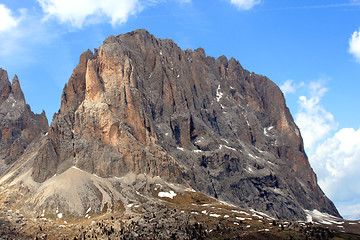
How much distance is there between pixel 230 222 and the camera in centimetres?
18862

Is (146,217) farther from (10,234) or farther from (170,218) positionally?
(10,234)

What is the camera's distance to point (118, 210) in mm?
Answer: 199500

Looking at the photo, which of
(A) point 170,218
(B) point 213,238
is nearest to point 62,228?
(A) point 170,218

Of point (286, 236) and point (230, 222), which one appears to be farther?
point (230, 222)

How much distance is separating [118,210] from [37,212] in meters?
36.5

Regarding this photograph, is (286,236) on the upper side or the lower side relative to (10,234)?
upper

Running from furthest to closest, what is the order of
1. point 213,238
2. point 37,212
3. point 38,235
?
point 37,212 < point 38,235 < point 213,238

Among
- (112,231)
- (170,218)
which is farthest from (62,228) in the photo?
(170,218)

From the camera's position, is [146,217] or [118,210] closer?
[146,217]

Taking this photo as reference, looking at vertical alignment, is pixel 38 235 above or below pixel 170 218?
below

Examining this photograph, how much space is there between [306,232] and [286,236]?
49.9 ft

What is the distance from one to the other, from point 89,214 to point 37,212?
23.5m

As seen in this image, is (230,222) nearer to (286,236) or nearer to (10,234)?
(286,236)

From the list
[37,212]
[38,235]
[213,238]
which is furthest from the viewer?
[37,212]
